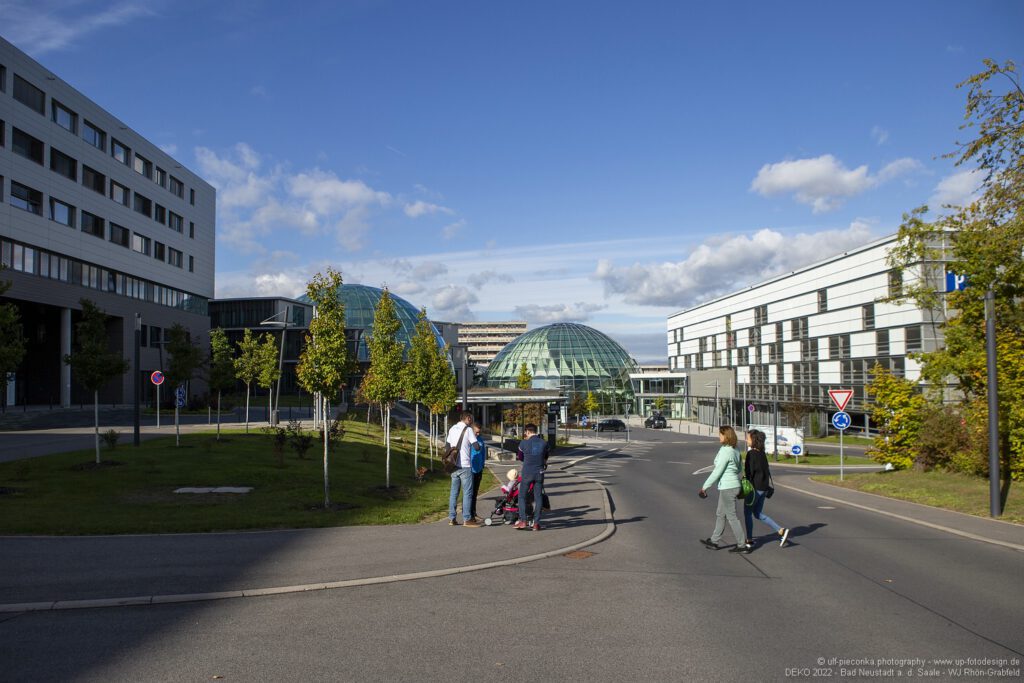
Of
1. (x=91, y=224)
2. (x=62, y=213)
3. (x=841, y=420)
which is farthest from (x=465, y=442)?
(x=91, y=224)

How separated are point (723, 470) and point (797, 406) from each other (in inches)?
2024

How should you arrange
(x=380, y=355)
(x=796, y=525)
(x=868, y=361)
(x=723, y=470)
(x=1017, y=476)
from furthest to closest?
1. (x=868, y=361)
2. (x=380, y=355)
3. (x=1017, y=476)
4. (x=796, y=525)
5. (x=723, y=470)

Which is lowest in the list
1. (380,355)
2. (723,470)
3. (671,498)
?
(671,498)

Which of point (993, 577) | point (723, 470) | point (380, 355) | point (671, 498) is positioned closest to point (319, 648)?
point (723, 470)

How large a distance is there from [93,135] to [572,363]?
76.3 m

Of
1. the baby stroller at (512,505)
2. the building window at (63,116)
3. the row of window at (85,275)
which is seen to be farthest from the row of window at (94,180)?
the baby stroller at (512,505)

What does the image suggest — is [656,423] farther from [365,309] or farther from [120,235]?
[120,235]

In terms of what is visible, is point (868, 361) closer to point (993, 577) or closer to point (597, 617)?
point (993, 577)

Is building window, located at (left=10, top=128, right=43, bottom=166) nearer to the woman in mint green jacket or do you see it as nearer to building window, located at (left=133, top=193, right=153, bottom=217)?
building window, located at (left=133, top=193, right=153, bottom=217)

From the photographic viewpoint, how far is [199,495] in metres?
14.4

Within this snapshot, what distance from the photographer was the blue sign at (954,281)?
1956 centimetres

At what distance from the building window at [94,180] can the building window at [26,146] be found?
4.54 metres

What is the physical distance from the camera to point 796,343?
66.9 m

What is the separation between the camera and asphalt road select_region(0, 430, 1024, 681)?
5.66m
